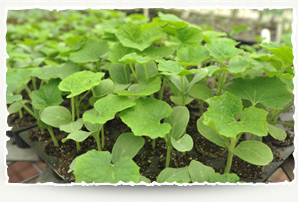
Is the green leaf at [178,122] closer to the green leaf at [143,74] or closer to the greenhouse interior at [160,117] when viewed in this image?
the greenhouse interior at [160,117]

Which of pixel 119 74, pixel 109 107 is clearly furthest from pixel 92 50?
pixel 109 107

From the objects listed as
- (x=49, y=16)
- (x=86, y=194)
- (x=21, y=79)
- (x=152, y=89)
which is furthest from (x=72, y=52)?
(x=49, y=16)

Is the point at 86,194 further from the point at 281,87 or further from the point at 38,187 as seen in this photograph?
the point at 281,87

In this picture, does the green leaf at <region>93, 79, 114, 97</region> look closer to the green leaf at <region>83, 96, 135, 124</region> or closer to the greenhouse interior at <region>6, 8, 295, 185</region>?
the greenhouse interior at <region>6, 8, 295, 185</region>

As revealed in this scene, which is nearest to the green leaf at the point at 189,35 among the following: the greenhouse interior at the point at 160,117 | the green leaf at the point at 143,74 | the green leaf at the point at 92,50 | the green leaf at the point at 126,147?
the greenhouse interior at the point at 160,117

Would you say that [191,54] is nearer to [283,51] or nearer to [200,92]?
[200,92]

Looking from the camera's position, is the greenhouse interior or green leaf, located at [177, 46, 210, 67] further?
green leaf, located at [177, 46, 210, 67]

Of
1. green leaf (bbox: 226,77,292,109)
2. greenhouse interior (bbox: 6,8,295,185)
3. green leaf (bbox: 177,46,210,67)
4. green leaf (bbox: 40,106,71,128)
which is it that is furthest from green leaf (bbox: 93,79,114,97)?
green leaf (bbox: 226,77,292,109)
